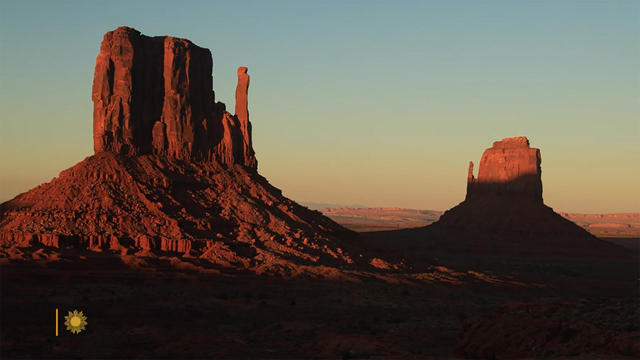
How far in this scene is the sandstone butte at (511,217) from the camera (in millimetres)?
111125

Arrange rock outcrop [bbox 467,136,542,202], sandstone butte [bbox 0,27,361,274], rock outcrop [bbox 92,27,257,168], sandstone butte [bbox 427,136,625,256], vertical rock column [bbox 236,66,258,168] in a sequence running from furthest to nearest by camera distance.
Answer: rock outcrop [bbox 467,136,542,202], sandstone butte [bbox 427,136,625,256], vertical rock column [bbox 236,66,258,168], rock outcrop [bbox 92,27,257,168], sandstone butte [bbox 0,27,361,274]

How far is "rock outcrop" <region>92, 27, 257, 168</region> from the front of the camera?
61.1 m

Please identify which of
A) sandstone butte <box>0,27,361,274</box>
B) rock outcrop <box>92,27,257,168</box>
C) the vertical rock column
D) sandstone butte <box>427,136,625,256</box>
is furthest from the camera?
sandstone butte <box>427,136,625,256</box>

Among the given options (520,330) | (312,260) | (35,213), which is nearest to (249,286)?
(312,260)

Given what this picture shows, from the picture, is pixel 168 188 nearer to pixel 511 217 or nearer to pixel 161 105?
pixel 161 105

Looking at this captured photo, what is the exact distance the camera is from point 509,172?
128 meters

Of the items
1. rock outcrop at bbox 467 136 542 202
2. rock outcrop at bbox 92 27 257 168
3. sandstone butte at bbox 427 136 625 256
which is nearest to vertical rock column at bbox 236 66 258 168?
rock outcrop at bbox 92 27 257 168

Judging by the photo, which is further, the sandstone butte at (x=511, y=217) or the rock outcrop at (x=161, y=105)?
the sandstone butte at (x=511, y=217)

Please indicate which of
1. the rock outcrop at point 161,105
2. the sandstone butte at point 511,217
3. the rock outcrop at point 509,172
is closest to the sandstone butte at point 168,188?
the rock outcrop at point 161,105

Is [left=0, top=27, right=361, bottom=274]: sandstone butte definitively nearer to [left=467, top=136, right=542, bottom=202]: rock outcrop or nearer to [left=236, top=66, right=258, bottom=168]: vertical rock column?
[left=236, top=66, right=258, bottom=168]: vertical rock column

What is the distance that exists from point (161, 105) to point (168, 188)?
342 inches

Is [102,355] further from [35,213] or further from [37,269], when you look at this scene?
[35,213]

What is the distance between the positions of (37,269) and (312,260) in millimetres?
20394

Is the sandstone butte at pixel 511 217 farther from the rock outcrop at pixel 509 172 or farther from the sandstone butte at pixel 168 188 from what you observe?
the sandstone butte at pixel 168 188
